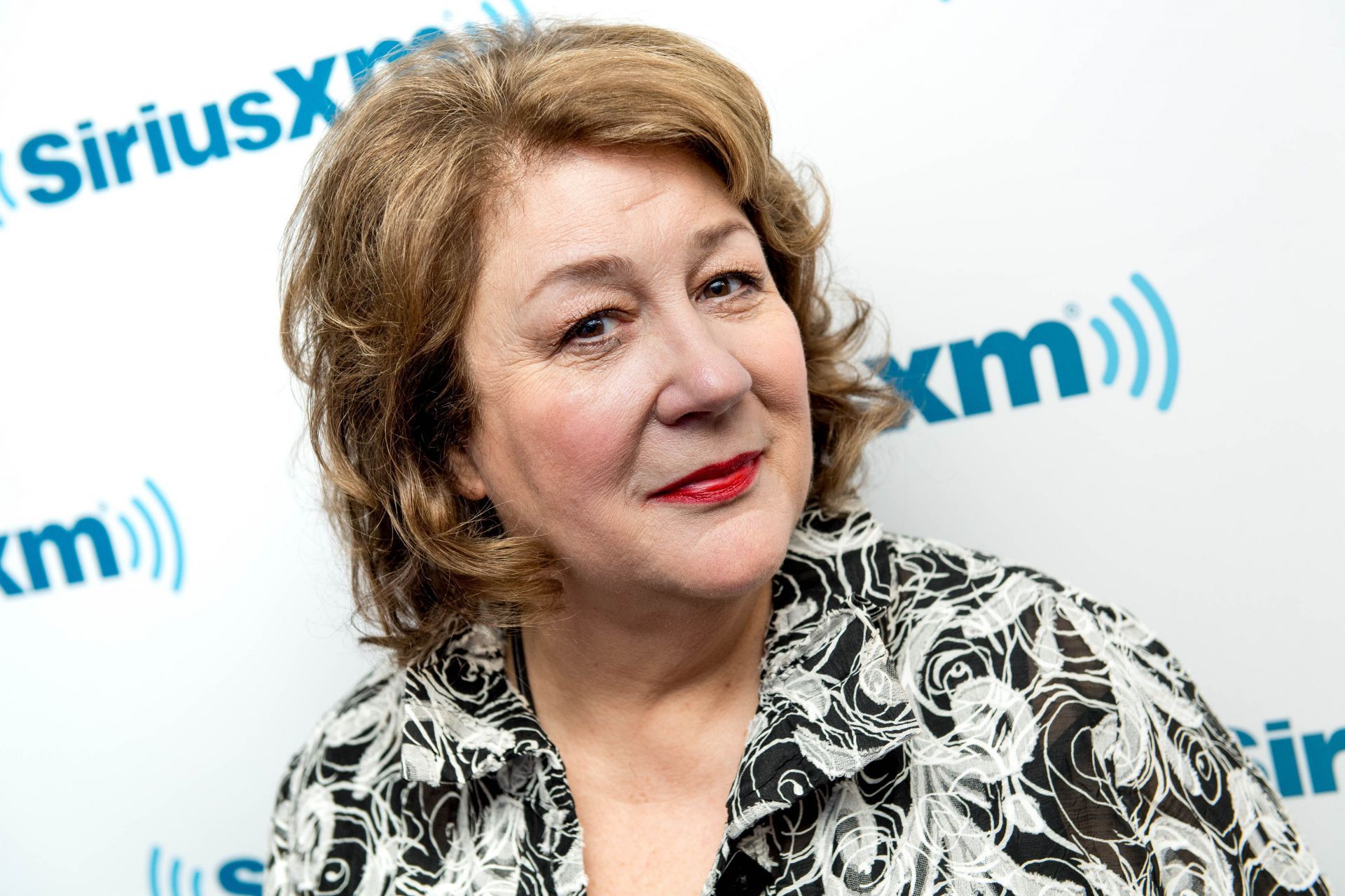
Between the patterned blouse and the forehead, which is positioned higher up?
the forehead

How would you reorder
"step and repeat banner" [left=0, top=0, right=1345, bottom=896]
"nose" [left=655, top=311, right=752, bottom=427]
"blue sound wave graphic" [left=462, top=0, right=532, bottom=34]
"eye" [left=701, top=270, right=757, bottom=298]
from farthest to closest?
"blue sound wave graphic" [left=462, top=0, right=532, bottom=34] → "step and repeat banner" [left=0, top=0, right=1345, bottom=896] → "eye" [left=701, top=270, right=757, bottom=298] → "nose" [left=655, top=311, right=752, bottom=427]

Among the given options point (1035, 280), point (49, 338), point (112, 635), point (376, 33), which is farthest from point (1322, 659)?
point (49, 338)

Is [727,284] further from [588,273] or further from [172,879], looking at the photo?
[172,879]

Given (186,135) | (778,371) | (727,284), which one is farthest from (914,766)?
(186,135)

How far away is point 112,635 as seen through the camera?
1964 millimetres

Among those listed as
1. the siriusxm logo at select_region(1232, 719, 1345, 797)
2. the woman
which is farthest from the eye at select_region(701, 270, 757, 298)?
the siriusxm logo at select_region(1232, 719, 1345, 797)

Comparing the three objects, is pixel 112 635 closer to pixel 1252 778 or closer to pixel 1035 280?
pixel 1035 280

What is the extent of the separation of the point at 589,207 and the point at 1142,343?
92cm

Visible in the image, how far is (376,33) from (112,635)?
115 centimetres

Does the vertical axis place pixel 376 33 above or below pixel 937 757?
above

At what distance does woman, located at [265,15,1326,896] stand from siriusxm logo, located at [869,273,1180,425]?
11.1 inches

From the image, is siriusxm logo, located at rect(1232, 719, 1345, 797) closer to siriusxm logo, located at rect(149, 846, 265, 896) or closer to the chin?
the chin

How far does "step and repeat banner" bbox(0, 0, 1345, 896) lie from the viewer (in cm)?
164

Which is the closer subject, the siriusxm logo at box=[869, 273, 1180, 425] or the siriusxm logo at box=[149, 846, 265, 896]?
the siriusxm logo at box=[869, 273, 1180, 425]
